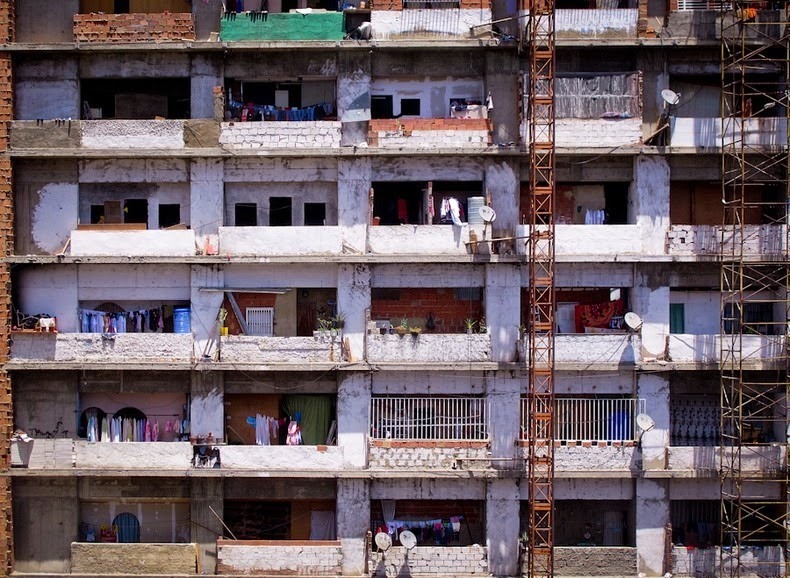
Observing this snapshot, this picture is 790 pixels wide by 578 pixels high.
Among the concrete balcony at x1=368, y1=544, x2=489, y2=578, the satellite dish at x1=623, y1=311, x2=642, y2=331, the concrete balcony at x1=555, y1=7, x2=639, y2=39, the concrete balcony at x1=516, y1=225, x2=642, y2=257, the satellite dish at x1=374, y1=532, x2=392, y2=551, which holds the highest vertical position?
the concrete balcony at x1=555, y1=7, x2=639, y2=39

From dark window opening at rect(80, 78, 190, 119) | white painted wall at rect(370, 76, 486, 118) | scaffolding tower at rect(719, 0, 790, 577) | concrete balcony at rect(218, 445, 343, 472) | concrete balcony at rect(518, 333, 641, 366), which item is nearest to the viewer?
scaffolding tower at rect(719, 0, 790, 577)

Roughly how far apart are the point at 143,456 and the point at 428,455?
→ 299 inches

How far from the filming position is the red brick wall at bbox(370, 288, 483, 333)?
23.9m

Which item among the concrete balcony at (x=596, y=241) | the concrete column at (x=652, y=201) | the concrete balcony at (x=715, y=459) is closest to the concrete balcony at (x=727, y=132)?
the concrete column at (x=652, y=201)

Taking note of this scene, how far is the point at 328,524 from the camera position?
2378 centimetres

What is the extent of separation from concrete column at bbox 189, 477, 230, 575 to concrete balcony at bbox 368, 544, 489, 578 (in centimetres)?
426

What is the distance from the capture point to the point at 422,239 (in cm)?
2322

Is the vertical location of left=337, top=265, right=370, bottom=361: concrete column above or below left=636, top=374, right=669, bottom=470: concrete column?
above

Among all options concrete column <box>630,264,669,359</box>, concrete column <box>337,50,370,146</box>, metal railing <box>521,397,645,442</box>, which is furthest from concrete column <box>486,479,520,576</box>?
concrete column <box>337,50,370,146</box>

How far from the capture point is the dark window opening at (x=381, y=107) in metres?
24.3

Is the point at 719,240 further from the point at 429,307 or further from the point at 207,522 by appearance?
the point at 207,522

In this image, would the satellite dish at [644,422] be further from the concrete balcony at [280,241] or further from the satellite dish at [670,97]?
the concrete balcony at [280,241]

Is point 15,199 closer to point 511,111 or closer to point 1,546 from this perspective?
point 1,546

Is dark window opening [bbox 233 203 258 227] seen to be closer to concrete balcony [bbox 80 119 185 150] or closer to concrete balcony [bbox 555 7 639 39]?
concrete balcony [bbox 80 119 185 150]
